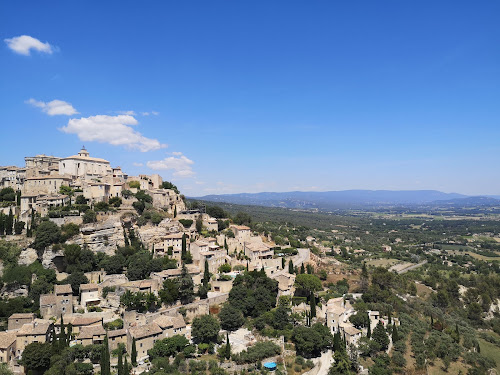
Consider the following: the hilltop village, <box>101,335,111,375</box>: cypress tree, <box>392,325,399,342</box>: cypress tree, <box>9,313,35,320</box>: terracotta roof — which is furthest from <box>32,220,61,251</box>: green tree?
<box>392,325,399,342</box>: cypress tree

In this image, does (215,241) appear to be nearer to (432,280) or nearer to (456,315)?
(456,315)

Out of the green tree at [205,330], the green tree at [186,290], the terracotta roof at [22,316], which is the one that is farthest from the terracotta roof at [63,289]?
the green tree at [205,330]

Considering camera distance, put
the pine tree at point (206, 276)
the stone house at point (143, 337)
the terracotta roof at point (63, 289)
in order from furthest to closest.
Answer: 1. the pine tree at point (206, 276)
2. the terracotta roof at point (63, 289)
3. the stone house at point (143, 337)

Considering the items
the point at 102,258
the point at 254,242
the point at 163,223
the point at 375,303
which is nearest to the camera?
the point at 102,258

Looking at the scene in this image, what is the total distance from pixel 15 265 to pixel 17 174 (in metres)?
23.1

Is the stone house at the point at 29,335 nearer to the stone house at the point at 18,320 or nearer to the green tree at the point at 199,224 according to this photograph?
the stone house at the point at 18,320

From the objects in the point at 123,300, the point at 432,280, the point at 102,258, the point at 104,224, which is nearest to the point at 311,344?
A: the point at 123,300

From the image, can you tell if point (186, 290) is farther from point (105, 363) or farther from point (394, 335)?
point (394, 335)

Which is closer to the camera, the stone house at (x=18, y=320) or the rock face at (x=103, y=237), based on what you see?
the stone house at (x=18, y=320)

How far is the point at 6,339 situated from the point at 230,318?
18713mm

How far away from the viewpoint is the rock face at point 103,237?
1566 inches

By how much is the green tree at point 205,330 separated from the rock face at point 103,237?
15.6 metres

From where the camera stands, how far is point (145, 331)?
29500 millimetres

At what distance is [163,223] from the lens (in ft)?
153
